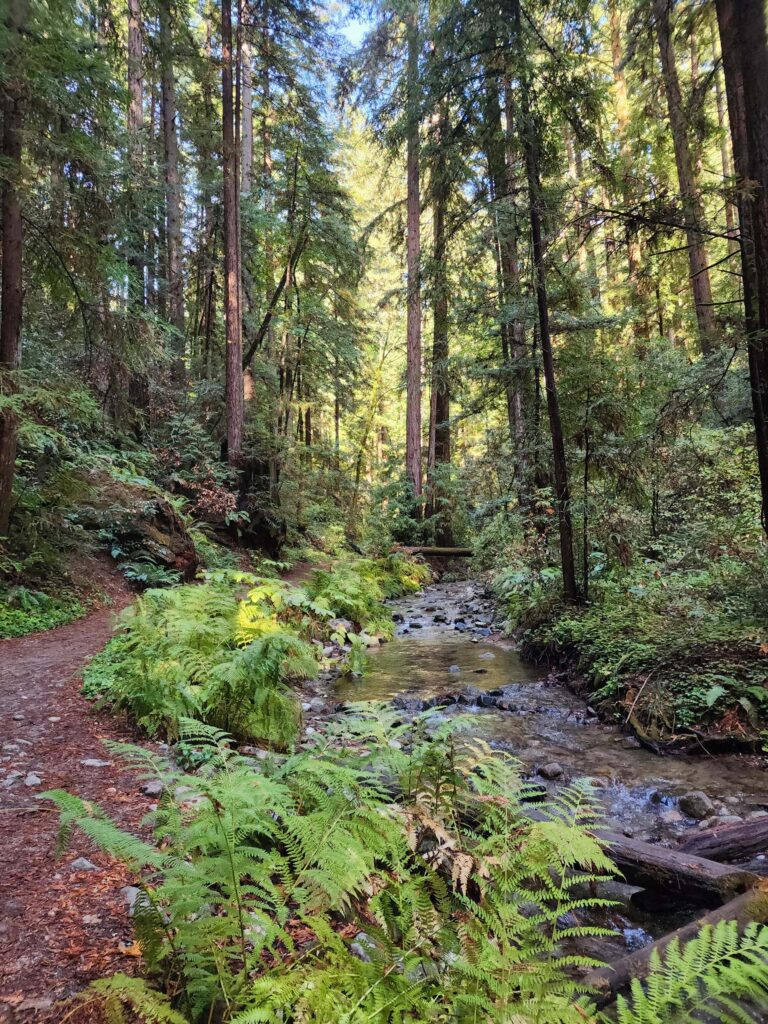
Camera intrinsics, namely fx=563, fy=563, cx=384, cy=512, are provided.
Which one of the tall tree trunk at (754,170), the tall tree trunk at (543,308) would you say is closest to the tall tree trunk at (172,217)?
the tall tree trunk at (543,308)

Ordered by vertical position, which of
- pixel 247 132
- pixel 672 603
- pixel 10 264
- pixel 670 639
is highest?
pixel 247 132

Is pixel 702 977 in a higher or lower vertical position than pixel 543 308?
lower

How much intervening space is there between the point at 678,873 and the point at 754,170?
6108 mm

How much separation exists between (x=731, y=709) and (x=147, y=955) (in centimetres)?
525

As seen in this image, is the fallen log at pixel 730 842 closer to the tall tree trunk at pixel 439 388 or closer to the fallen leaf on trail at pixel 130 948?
the fallen leaf on trail at pixel 130 948

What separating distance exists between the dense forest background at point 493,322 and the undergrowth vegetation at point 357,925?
11.3ft

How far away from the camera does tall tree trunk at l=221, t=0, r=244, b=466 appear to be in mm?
14164

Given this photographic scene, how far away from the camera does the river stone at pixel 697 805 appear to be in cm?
411

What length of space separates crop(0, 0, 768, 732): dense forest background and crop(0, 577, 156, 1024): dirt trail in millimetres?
3405

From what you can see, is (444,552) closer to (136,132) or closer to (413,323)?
(413,323)

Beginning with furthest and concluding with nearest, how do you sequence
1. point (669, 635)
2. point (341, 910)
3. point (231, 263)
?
point (231, 263), point (669, 635), point (341, 910)

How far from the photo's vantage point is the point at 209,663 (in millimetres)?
4996

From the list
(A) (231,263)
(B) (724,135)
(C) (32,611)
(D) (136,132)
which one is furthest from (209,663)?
(D) (136,132)

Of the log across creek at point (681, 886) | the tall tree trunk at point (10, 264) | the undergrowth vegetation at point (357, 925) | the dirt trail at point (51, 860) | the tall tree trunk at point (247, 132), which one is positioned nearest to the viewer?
the undergrowth vegetation at point (357, 925)
